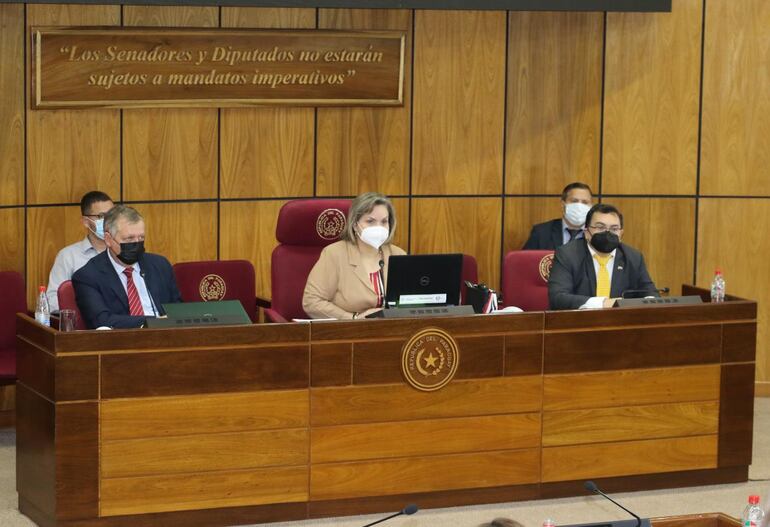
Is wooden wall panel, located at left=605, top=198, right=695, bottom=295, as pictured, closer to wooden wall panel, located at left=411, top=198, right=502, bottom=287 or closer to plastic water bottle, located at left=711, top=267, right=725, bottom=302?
wooden wall panel, located at left=411, top=198, right=502, bottom=287

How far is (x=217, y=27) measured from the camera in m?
7.80

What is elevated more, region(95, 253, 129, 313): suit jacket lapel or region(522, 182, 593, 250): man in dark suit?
region(522, 182, 593, 250): man in dark suit

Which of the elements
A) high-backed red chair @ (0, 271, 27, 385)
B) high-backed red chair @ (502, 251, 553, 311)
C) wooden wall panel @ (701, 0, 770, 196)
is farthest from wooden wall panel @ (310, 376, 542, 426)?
wooden wall panel @ (701, 0, 770, 196)

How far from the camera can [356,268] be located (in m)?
6.70

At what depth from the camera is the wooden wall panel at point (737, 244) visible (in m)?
8.65

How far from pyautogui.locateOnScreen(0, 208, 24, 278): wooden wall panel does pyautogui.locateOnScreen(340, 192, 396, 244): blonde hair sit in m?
2.05

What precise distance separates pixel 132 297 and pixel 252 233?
2.01 m

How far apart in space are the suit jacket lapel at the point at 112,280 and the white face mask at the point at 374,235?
123 cm

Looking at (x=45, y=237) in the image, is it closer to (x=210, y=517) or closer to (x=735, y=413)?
(x=210, y=517)

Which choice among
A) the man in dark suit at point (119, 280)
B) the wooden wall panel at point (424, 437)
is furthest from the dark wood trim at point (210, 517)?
the man in dark suit at point (119, 280)

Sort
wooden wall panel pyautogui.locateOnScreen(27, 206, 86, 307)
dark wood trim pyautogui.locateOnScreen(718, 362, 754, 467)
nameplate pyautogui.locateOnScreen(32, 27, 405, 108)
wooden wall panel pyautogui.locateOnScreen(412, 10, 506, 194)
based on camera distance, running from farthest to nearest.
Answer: wooden wall panel pyautogui.locateOnScreen(412, 10, 506, 194), wooden wall panel pyautogui.locateOnScreen(27, 206, 86, 307), nameplate pyautogui.locateOnScreen(32, 27, 405, 108), dark wood trim pyautogui.locateOnScreen(718, 362, 754, 467)

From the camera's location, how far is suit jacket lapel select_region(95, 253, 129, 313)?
20.4ft

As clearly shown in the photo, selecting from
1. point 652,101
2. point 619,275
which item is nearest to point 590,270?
point 619,275

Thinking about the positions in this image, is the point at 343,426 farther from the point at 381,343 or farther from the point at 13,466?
the point at 13,466
